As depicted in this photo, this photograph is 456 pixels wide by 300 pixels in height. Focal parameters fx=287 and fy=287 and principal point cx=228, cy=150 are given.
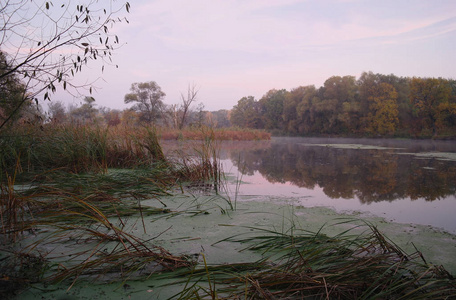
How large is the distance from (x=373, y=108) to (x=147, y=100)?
27915 millimetres

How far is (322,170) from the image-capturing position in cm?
648

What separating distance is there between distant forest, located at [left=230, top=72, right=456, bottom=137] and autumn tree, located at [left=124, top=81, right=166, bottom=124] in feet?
61.9

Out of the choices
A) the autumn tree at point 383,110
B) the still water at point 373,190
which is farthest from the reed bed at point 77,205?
the autumn tree at point 383,110

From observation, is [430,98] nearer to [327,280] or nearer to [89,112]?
[89,112]

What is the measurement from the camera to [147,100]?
38.2 metres

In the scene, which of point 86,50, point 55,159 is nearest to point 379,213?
point 86,50

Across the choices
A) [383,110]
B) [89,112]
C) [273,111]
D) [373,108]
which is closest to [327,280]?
[89,112]

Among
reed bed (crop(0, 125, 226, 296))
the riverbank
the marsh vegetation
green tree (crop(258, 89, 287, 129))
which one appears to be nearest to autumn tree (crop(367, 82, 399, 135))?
green tree (crop(258, 89, 287, 129))

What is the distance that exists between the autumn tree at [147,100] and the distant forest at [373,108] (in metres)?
18.9

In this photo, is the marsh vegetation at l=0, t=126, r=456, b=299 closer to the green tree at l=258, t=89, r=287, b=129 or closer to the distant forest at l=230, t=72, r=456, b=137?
the distant forest at l=230, t=72, r=456, b=137

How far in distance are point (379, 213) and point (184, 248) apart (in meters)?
2.21

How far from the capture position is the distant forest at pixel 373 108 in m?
27.6

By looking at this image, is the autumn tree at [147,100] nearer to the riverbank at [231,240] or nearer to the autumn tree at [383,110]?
the autumn tree at [383,110]

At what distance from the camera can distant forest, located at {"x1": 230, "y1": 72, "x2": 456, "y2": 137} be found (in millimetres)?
27625
